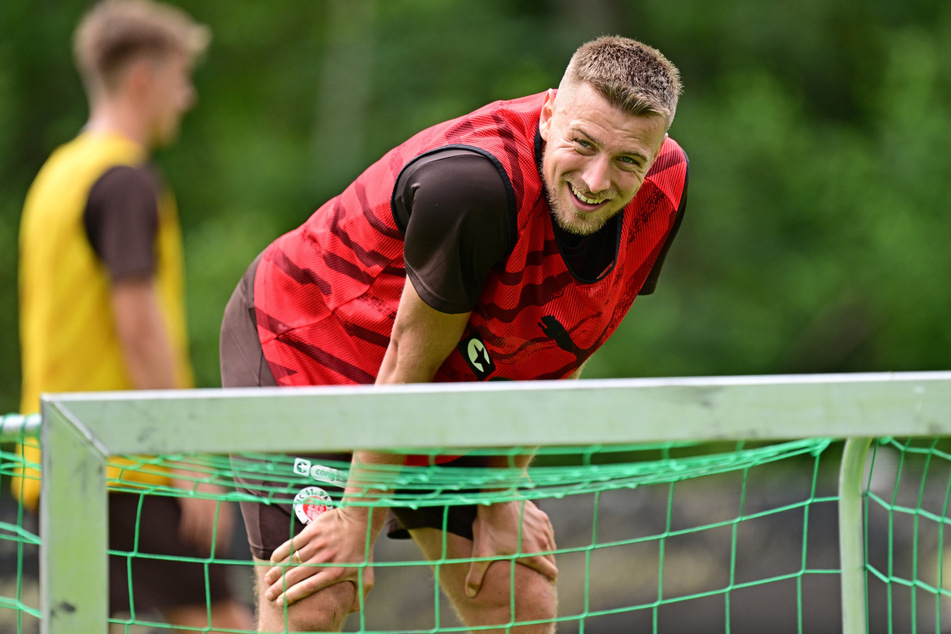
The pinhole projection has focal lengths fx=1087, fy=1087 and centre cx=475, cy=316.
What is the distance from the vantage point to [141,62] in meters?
3.43

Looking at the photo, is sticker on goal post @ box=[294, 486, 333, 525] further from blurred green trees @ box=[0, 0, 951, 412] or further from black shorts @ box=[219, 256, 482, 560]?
blurred green trees @ box=[0, 0, 951, 412]

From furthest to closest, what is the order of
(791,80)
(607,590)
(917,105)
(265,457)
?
1. (791,80)
2. (917,105)
3. (607,590)
4. (265,457)

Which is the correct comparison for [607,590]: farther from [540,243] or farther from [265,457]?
[540,243]

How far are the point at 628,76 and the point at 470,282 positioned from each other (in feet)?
1.63

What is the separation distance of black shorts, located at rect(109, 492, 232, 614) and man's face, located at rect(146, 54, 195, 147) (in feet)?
3.76

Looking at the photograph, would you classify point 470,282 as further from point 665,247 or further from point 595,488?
point 595,488

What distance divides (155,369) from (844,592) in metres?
2.07

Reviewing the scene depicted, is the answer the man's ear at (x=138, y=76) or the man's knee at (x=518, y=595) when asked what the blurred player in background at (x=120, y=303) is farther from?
the man's knee at (x=518, y=595)

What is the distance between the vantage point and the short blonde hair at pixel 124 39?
3.43 metres

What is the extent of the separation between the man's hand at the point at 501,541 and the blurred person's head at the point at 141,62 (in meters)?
1.73

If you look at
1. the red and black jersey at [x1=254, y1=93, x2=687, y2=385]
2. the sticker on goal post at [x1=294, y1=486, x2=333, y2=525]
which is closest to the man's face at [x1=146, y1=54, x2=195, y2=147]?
the red and black jersey at [x1=254, y1=93, x2=687, y2=385]

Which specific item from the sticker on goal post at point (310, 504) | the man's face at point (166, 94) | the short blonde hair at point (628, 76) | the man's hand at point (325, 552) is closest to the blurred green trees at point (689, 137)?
the man's face at point (166, 94)

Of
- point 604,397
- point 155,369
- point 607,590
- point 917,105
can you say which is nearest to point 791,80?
point 917,105

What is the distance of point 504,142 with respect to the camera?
2111 mm
